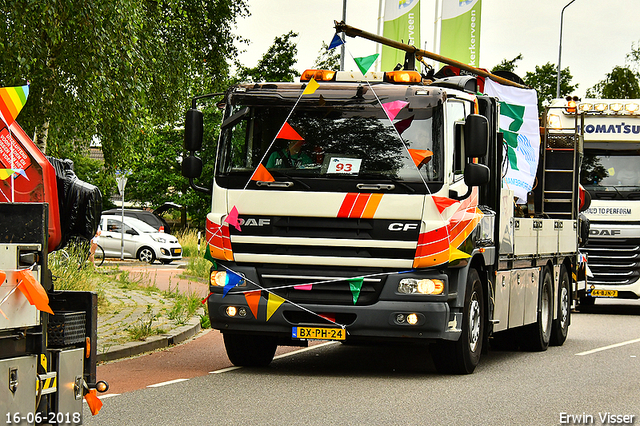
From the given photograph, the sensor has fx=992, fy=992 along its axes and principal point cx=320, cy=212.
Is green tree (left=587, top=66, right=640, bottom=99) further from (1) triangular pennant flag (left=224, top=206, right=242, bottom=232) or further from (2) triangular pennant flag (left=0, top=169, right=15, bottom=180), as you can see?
(2) triangular pennant flag (left=0, top=169, right=15, bottom=180)

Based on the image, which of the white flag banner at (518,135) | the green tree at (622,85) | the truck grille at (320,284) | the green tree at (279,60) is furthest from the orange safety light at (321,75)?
the green tree at (622,85)

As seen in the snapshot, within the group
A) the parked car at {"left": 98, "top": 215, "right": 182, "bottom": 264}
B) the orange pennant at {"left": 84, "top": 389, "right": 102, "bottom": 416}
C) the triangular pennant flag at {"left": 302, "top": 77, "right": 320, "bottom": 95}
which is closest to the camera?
the orange pennant at {"left": 84, "top": 389, "right": 102, "bottom": 416}

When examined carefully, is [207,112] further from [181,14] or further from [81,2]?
[81,2]

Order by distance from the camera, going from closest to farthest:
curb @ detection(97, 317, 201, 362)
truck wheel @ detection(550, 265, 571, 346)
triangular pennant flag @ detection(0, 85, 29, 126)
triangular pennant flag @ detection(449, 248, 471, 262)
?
triangular pennant flag @ detection(0, 85, 29, 126) → triangular pennant flag @ detection(449, 248, 471, 262) → curb @ detection(97, 317, 201, 362) → truck wheel @ detection(550, 265, 571, 346)

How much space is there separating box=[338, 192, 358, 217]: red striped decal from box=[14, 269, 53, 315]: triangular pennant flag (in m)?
4.60

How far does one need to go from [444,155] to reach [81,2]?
15.1 feet

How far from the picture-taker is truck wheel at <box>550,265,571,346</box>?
13695mm

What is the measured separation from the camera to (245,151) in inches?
386

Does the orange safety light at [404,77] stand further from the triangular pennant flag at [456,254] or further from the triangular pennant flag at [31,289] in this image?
the triangular pennant flag at [31,289]

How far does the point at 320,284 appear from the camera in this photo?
9523 mm

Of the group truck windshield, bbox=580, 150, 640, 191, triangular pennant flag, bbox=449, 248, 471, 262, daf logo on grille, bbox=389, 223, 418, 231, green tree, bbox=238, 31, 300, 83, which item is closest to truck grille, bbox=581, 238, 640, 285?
truck windshield, bbox=580, 150, 640, 191

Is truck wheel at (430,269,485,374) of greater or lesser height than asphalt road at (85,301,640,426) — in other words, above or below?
above

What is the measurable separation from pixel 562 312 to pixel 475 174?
16.9ft

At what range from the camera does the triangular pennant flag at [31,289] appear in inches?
194
